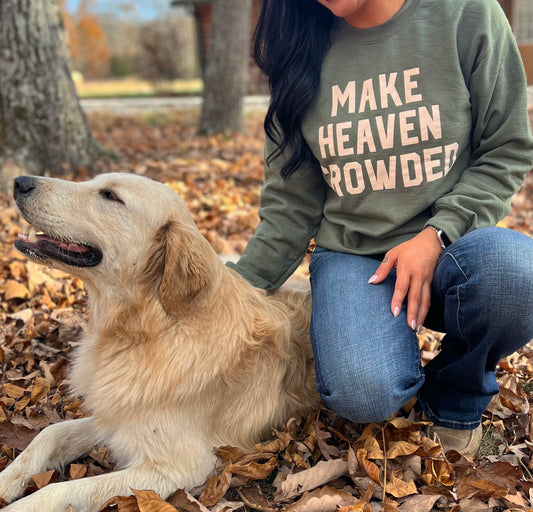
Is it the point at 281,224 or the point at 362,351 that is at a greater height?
the point at 281,224

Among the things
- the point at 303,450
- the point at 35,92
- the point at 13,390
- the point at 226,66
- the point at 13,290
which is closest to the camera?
the point at 303,450

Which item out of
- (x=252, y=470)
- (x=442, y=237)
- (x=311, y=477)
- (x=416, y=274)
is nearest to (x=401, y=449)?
(x=311, y=477)

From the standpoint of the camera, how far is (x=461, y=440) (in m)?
2.52

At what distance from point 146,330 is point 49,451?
687 millimetres

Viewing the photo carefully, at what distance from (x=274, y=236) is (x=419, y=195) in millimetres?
759

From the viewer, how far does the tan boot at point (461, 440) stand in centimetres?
251

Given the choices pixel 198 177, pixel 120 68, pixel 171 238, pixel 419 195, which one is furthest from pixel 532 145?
pixel 120 68

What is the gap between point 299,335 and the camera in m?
2.76

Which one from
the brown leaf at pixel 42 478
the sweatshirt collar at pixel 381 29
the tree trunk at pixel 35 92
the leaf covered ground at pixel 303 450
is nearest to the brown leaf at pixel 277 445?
the leaf covered ground at pixel 303 450

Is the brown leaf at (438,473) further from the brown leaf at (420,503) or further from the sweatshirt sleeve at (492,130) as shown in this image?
the sweatshirt sleeve at (492,130)

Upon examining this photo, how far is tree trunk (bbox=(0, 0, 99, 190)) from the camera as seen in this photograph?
550 cm

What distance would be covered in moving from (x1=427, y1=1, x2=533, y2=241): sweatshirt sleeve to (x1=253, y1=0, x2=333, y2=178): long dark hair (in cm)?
65

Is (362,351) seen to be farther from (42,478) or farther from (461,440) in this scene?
(42,478)

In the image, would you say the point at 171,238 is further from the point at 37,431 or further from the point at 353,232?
the point at 37,431
